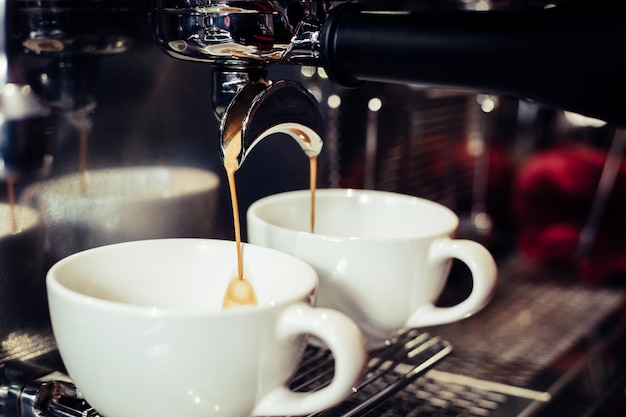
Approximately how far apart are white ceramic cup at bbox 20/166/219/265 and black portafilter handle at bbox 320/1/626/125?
159 mm

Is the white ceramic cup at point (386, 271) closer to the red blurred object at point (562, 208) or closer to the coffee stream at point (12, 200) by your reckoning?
the coffee stream at point (12, 200)

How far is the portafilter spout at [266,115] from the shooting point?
390 mm

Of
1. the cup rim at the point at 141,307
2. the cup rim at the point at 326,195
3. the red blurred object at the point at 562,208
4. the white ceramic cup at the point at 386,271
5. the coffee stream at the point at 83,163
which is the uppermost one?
the coffee stream at the point at 83,163

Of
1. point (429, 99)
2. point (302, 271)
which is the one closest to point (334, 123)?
point (429, 99)

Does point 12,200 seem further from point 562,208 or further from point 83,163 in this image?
point 562,208

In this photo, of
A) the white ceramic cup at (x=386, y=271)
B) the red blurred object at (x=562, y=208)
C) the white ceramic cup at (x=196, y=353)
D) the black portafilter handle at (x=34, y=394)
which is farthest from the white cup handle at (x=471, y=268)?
the red blurred object at (x=562, y=208)

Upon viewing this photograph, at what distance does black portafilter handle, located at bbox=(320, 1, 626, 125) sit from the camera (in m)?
0.31

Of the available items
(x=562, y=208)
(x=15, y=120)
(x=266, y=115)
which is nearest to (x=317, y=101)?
(x=266, y=115)

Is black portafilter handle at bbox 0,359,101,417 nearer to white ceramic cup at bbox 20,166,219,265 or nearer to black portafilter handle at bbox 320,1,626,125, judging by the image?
white ceramic cup at bbox 20,166,219,265

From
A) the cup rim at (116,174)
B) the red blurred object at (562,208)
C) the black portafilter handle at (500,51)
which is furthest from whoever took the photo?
the red blurred object at (562,208)

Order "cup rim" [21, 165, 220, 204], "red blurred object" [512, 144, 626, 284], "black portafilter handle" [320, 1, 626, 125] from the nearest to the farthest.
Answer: "black portafilter handle" [320, 1, 626, 125]
"cup rim" [21, 165, 220, 204]
"red blurred object" [512, 144, 626, 284]

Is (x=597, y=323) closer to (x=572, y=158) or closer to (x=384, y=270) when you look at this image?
(x=572, y=158)

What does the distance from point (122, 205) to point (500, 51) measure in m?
0.25

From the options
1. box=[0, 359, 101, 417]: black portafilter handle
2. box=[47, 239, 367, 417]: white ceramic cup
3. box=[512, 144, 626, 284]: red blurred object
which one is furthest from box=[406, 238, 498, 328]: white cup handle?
box=[512, 144, 626, 284]: red blurred object
